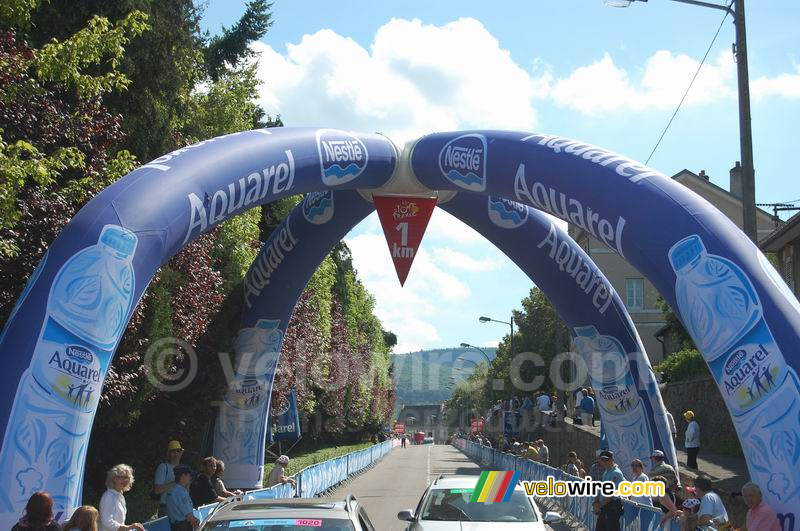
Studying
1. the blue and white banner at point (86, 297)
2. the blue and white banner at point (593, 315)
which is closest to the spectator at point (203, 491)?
the blue and white banner at point (86, 297)

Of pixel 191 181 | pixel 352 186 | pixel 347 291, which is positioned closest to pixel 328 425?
pixel 347 291

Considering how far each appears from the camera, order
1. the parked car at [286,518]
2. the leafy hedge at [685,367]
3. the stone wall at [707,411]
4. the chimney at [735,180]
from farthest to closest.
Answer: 1. the chimney at [735,180]
2. the leafy hedge at [685,367]
3. the stone wall at [707,411]
4. the parked car at [286,518]

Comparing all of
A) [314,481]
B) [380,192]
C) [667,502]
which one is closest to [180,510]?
[667,502]

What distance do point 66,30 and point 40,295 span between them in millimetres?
6053

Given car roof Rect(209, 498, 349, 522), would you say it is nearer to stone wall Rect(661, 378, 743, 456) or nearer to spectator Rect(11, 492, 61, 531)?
spectator Rect(11, 492, 61, 531)

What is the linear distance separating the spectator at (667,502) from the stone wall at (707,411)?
1155 cm

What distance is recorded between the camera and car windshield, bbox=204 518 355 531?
296 inches

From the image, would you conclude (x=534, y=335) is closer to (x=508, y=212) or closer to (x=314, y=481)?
(x=314, y=481)

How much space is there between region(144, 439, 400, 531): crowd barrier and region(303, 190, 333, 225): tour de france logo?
17.7 ft

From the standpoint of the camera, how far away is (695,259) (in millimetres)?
11500

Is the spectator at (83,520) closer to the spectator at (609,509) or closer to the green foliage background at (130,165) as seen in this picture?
the green foliage background at (130,165)

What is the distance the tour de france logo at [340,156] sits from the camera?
15.3 m

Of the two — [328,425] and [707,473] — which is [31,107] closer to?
[707,473]

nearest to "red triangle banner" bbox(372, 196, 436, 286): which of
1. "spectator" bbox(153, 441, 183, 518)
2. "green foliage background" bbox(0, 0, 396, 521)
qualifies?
"green foliage background" bbox(0, 0, 396, 521)
